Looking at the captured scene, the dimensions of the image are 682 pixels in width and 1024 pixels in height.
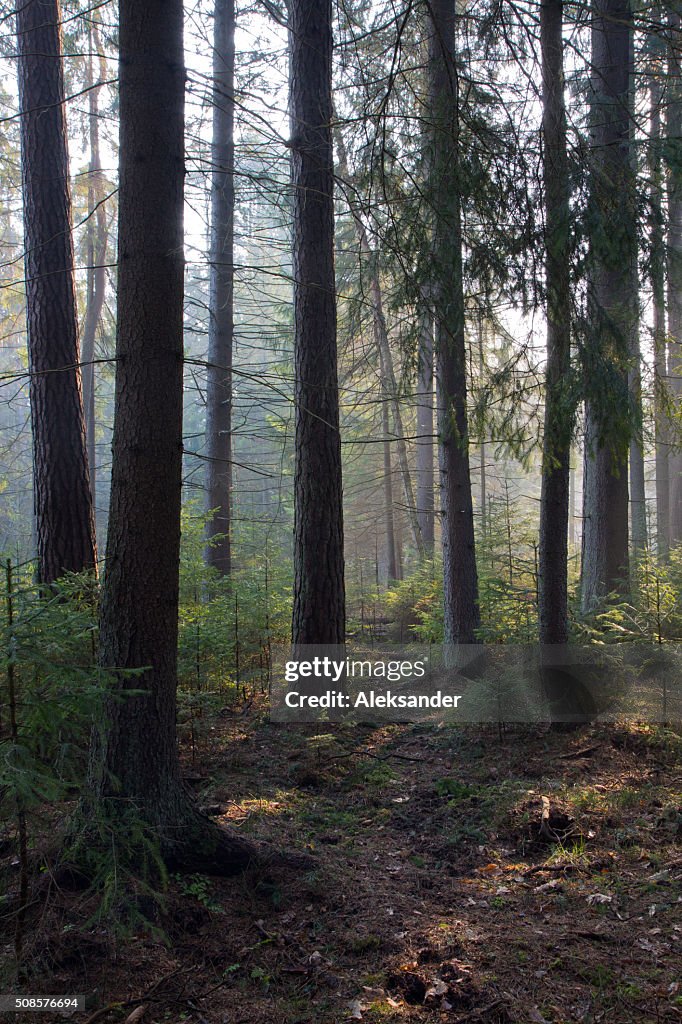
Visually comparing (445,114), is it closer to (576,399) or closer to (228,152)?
(576,399)

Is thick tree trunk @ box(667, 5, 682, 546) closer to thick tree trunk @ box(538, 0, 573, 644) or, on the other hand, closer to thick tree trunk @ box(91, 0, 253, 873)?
thick tree trunk @ box(538, 0, 573, 644)

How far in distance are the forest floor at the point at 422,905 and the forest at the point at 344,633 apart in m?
0.02

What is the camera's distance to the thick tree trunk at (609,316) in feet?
19.9

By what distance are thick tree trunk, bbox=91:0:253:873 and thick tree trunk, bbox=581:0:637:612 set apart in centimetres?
294

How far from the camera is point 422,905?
13.0 ft

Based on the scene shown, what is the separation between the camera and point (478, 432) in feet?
23.6

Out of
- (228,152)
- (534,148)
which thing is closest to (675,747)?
(534,148)

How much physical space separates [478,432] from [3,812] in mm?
5528

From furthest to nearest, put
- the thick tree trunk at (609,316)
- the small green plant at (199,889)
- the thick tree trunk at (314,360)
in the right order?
the thick tree trunk at (314,360) → the thick tree trunk at (609,316) → the small green plant at (199,889)

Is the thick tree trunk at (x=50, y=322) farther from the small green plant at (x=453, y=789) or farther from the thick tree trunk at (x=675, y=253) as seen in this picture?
the thick tree trunk at (x=675, y=253)

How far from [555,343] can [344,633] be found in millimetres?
3479

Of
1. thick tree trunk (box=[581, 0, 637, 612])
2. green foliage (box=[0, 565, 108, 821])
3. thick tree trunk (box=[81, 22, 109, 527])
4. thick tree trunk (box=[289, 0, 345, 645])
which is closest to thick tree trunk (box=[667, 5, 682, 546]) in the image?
thick tree trunk (box=[581, 0, 637, 612])

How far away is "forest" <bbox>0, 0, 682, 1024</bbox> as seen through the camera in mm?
3244

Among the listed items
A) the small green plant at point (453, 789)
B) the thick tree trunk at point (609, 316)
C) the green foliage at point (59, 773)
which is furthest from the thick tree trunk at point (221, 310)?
the green foliage at point (59, 773)
